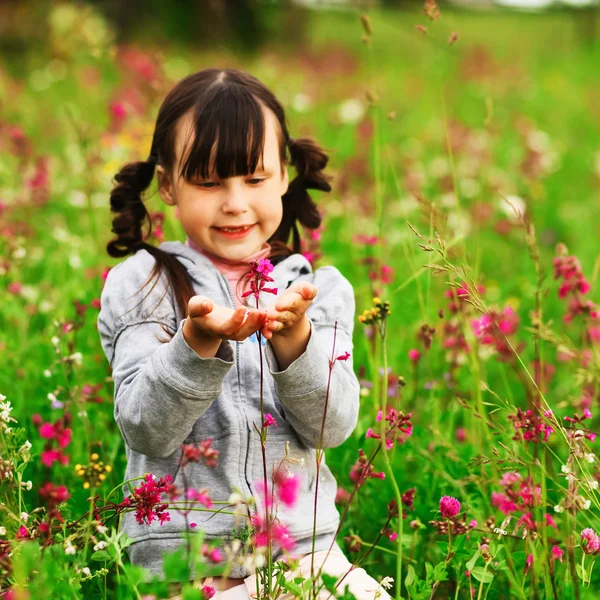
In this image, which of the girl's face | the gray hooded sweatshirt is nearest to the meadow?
the gray hooded sweatshirt

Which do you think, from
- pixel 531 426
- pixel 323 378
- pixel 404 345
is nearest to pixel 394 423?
pixel 323 378

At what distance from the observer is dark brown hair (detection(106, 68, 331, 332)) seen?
187 centimetres

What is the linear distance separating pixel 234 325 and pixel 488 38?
737 inches

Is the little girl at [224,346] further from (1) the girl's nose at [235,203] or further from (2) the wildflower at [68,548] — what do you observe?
(2) the wildflower at [68,548]

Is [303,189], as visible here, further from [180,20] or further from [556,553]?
[180,20]

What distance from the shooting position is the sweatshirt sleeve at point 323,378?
65.5 inches

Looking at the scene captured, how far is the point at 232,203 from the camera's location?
188 centimetres

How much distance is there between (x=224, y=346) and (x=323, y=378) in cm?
23

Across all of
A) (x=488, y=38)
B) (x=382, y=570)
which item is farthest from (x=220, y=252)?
(x=488, y=38)

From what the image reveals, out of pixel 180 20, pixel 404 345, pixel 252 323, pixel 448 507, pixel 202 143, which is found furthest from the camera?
pixel 180 20

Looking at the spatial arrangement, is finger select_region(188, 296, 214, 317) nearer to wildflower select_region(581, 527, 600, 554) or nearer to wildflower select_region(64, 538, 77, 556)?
wildflower select_region(64, 538, 77, 556)

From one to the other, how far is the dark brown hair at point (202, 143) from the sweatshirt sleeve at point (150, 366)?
47mm

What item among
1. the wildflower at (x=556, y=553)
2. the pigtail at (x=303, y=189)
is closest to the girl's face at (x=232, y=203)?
the pigtail at (x=303, y=189)

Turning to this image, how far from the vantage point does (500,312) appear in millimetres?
2969
